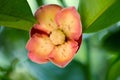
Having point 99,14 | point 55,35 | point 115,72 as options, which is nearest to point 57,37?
point 55,35

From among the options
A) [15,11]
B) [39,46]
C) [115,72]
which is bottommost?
[115,72]

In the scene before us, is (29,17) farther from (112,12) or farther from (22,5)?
(112,12)

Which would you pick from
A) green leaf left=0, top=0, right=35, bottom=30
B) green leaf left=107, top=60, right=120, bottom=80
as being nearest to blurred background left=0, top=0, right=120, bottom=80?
green leaf left=107, top=60, right=120, bottom=80

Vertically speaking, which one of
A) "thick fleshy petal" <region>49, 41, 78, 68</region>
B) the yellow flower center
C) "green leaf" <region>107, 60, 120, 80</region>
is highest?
the yellow flower center

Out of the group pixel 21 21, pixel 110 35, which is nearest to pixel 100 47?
pixel 110 35

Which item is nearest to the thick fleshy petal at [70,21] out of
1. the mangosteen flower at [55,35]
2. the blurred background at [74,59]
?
the mangosteen flower at [55,35]

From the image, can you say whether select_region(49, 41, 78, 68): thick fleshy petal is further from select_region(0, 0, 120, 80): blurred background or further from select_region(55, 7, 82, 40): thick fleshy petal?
select_region(0, 0, 120, 80): blurred background

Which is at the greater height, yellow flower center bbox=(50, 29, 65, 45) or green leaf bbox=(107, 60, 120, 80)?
yellow flower center bbox=(50, 29, 65, 45)

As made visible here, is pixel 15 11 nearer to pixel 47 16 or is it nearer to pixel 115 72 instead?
pixel 47 16

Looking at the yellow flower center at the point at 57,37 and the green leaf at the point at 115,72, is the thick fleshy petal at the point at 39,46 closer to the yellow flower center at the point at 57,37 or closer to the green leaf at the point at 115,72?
the yellow flower center at the point at 57,37
